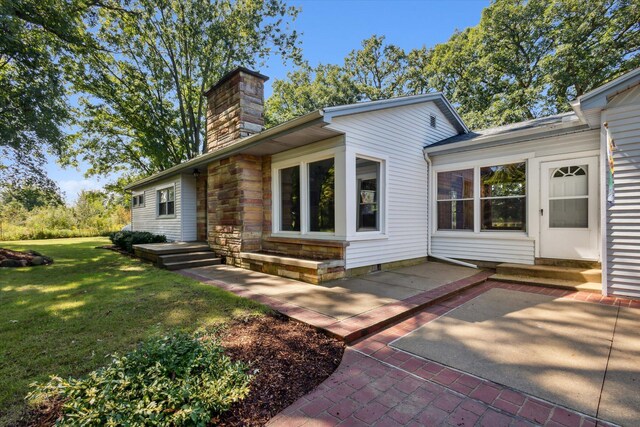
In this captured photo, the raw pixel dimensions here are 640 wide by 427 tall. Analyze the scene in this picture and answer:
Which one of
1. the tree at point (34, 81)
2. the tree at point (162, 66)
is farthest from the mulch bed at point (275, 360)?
the tree at point (162, 66)

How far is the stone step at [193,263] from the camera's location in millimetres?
7129

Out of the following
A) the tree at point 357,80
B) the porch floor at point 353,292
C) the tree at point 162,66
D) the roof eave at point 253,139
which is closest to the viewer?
the porch floor at point 353,292

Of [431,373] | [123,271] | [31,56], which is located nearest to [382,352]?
[431,373]

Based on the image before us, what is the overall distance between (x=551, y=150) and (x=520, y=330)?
4311 mm

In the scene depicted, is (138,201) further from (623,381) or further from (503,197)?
(623,381)

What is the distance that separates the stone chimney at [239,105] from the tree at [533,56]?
12.2 metres

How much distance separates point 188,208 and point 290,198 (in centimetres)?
525

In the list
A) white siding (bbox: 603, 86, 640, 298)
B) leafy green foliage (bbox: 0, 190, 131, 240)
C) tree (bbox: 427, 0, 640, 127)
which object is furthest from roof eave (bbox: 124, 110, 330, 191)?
tree (bbox: 427, 0, 640, 127)

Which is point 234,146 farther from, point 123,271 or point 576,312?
point 576,312

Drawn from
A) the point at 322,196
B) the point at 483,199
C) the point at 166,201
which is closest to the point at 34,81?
the point at 166,201

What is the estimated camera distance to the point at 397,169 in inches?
267

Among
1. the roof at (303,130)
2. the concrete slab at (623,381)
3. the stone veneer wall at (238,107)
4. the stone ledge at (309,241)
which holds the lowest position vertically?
the concrete slab at (623,381)

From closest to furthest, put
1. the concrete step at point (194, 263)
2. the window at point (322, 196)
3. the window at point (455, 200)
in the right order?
1. the window at point (322, 196)
2. the window at point (455, 200)
3. the concrete step at point (194, 263)

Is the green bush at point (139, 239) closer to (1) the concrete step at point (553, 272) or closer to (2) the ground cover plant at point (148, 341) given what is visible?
(2) the ground cover plant at point (148, 341)
